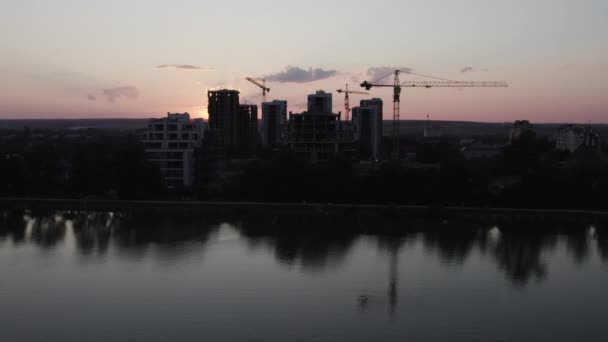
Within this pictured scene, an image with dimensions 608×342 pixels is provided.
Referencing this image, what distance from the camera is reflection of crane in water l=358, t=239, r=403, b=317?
17.9 feet

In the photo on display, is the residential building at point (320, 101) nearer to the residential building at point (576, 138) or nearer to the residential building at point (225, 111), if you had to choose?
the residential building at point (225, 111)

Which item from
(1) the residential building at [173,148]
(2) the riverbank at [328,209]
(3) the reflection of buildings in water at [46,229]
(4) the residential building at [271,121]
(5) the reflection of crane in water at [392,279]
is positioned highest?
(4) the residential building at [271,121]

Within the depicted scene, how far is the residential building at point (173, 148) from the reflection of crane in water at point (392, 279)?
5.99 metres

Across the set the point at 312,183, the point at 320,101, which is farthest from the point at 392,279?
the point at 320,101

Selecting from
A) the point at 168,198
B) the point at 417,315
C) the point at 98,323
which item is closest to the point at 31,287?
the point at 98,323

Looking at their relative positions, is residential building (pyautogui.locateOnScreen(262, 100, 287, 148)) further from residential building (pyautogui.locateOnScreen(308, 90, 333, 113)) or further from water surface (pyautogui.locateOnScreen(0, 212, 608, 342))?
water surface (pyautogui.locateOnScreen(0, 212, 608, 342))

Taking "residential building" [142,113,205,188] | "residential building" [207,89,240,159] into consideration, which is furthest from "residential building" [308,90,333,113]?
"residential building" [142,113,205,188]

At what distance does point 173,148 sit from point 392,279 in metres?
7.87

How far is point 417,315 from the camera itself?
517cm

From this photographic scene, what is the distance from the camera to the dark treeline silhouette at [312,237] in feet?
24.5

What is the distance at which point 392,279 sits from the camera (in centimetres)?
638

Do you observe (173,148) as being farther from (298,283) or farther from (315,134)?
(298,283)

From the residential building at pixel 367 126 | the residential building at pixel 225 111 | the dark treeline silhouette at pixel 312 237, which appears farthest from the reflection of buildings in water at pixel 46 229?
the residential building at pixel 367 126

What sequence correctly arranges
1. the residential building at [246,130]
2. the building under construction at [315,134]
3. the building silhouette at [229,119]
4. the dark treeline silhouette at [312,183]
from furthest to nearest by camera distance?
A: 1. the residential building at [246,130]
2. the building silhouette at [229,119]
3. the building under construction at [315,134]
4. the dark treeline silhouette at [312,183]
